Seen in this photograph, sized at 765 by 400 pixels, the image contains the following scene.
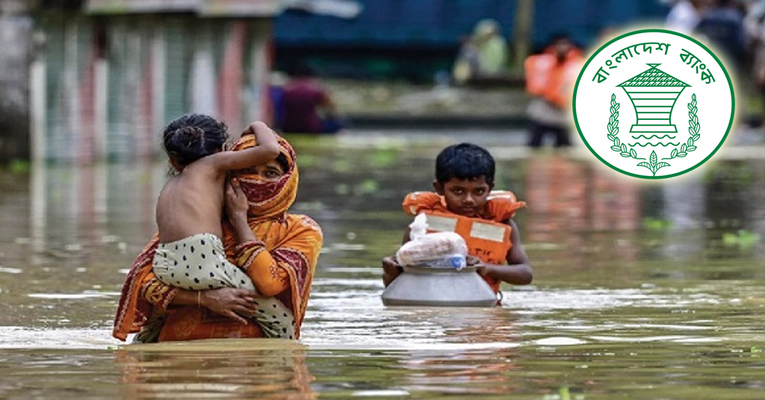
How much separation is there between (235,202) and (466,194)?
206 cm

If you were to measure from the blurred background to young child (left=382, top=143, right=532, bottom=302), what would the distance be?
0.20 meters

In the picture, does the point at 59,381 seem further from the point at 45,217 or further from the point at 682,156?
the point at 45,217

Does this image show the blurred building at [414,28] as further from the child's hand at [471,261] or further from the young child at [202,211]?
the young child at [202,211]

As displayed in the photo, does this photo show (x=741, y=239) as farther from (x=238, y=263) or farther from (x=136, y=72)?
(x=136, y=72)

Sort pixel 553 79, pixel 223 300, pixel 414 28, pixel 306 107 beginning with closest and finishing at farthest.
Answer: pixel 223 300 → pixel 553 79 → pixel 306 107 → pixel 414 28

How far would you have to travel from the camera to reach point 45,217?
56.9ft

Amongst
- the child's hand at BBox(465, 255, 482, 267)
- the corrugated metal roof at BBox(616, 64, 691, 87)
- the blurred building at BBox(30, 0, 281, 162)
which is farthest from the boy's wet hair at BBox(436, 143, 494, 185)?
the blurred building at BBox(30, 0, 281, 162)

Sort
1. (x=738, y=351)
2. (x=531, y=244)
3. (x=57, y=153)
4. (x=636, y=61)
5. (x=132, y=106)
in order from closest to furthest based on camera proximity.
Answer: (x=738, y=351) → (x=636, y=61) → (x=531, y=244) → (x=57, y=153) → (x=132, y=106)

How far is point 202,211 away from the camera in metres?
8.85

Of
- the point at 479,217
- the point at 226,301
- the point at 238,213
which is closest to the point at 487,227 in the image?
the point at 479,217

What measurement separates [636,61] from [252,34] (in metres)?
25.2

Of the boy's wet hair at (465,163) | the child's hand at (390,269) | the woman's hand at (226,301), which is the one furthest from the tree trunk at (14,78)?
the woman's hand at (226,301)

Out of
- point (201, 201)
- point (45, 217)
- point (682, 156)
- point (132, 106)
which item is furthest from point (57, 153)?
point (201, 201)

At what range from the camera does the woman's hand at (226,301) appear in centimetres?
878
